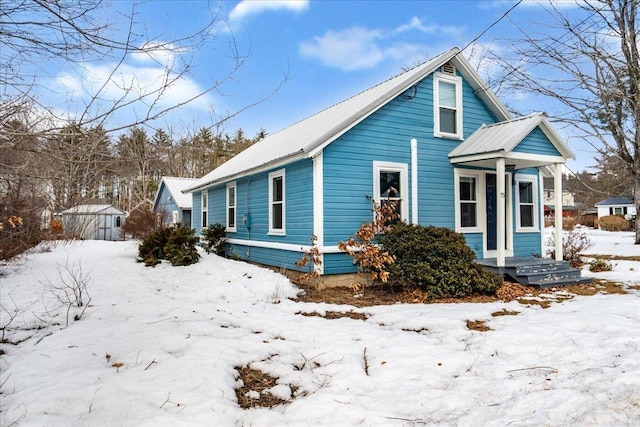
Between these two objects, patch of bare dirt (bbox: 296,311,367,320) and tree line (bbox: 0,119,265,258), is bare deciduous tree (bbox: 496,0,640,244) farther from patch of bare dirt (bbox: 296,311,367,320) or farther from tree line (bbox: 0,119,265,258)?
tree line (bbox: 0,119,265,258)

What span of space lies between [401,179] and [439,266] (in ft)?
8.91

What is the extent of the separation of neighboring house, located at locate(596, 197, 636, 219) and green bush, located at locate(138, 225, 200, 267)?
158ft

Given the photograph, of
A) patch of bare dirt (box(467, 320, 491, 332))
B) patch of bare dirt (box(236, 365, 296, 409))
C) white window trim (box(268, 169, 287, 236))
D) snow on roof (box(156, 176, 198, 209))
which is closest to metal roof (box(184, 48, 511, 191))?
white window trim (box(268, 169, 287, 236))

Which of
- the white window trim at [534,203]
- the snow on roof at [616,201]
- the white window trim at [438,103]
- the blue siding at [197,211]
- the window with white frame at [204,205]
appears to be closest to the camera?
the white window trim at [438,103]

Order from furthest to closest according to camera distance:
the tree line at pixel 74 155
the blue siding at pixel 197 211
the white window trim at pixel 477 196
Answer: the blue siding at pixel 197 211 → the white window trim at pixel 477 196 → the tree line at pixel 74 155

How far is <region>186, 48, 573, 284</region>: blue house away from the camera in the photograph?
8602 mm

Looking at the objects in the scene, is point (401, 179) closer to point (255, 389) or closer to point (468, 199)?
point (468, 199)

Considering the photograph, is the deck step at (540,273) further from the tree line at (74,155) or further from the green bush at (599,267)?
the tree line at (74,155)

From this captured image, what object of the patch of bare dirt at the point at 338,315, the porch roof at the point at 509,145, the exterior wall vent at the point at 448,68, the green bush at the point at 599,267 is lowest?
the patch of bare dirt at the point at 338,315

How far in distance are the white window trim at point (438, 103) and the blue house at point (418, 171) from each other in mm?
26

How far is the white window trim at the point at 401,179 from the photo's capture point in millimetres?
9102

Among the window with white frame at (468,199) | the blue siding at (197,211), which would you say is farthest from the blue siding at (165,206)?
the window with white frame at (468,199)

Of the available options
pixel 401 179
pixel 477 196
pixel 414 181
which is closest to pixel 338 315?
pixel 401 179

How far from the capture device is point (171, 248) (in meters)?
10.1
